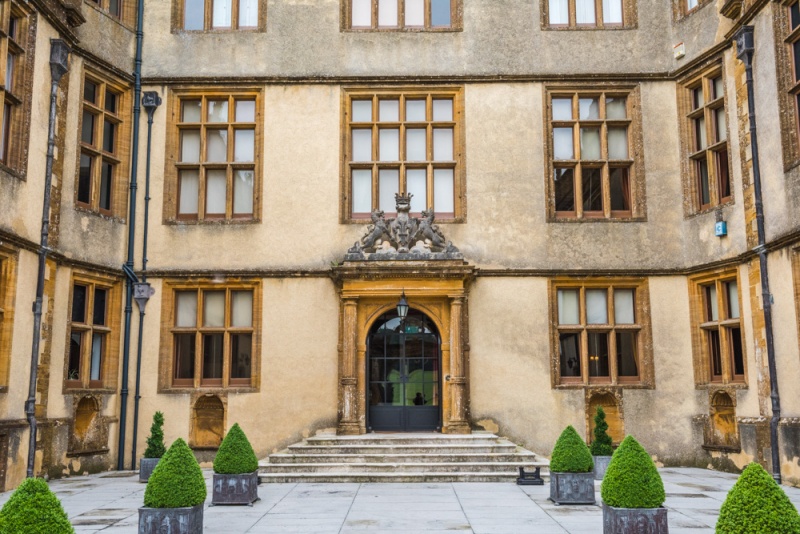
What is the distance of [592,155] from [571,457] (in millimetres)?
7677

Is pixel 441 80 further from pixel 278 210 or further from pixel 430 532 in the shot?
pixel 430 532

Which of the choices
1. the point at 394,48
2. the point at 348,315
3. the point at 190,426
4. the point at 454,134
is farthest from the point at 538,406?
the point at 394,48

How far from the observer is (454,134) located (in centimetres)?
1614

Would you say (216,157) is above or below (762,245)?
above

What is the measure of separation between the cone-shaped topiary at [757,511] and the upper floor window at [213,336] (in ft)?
36.2

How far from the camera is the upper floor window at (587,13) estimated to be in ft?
53.5

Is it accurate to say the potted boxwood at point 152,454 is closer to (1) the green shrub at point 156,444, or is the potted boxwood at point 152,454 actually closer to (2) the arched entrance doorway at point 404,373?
(1) the green shrub at point 156,444

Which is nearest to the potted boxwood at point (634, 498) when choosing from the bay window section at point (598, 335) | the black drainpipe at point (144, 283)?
the bay window section at point (598, 335)

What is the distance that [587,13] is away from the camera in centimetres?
1644

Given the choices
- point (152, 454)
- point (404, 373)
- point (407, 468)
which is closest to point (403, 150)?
point (404, 373)

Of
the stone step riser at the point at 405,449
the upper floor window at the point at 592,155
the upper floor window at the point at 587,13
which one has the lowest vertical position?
the stone step riser at the point at 405,449

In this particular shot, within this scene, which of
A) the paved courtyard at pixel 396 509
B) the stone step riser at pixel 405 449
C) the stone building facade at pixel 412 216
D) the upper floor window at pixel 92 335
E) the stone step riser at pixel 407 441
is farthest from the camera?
the stone building facade at pixel 412 216

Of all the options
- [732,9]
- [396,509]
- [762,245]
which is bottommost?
[396,509]

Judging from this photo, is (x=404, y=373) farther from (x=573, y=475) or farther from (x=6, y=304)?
(x=6, y=304)
